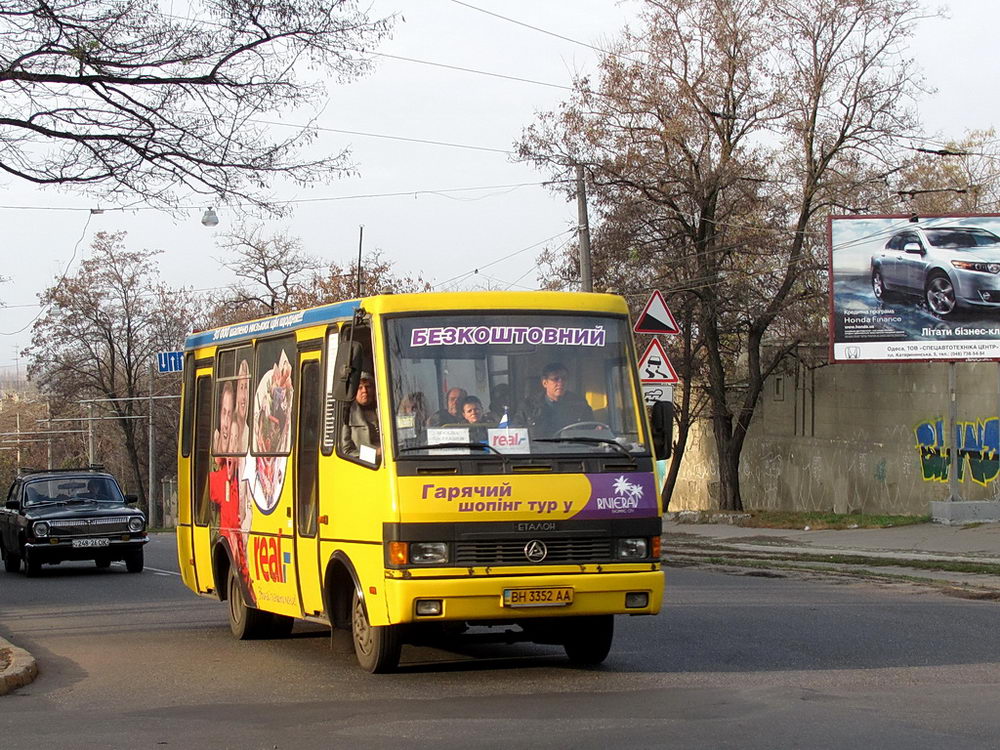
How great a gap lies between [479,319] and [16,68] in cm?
512

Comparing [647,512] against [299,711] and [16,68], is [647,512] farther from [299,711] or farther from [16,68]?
[16,68]

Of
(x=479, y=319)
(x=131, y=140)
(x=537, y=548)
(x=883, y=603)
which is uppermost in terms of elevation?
(x=131, y=140)

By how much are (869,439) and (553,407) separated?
24.2 meters

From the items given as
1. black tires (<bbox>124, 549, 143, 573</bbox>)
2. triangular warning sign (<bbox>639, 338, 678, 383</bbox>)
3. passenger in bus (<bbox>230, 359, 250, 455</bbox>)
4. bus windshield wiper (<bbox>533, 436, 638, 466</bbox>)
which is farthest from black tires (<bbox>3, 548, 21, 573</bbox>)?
bus windshield wiper (<bbox>533, 436, 638, 466</bbox>)

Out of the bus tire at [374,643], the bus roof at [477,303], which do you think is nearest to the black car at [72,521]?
the bus roof at [477,303]

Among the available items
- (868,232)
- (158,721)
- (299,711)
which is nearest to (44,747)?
(158,721)

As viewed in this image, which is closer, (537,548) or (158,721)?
(158,721)

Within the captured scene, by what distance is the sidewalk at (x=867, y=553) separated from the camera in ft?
58.7

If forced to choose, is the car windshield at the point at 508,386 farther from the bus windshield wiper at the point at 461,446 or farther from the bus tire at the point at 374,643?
the bus tire at the point at 374,643

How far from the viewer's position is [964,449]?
29.1 metres

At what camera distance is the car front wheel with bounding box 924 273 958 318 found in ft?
86.3

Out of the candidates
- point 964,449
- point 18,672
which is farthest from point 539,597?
point 964,449

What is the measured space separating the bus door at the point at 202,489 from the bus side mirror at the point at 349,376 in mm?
4014

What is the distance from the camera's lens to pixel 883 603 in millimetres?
14734
